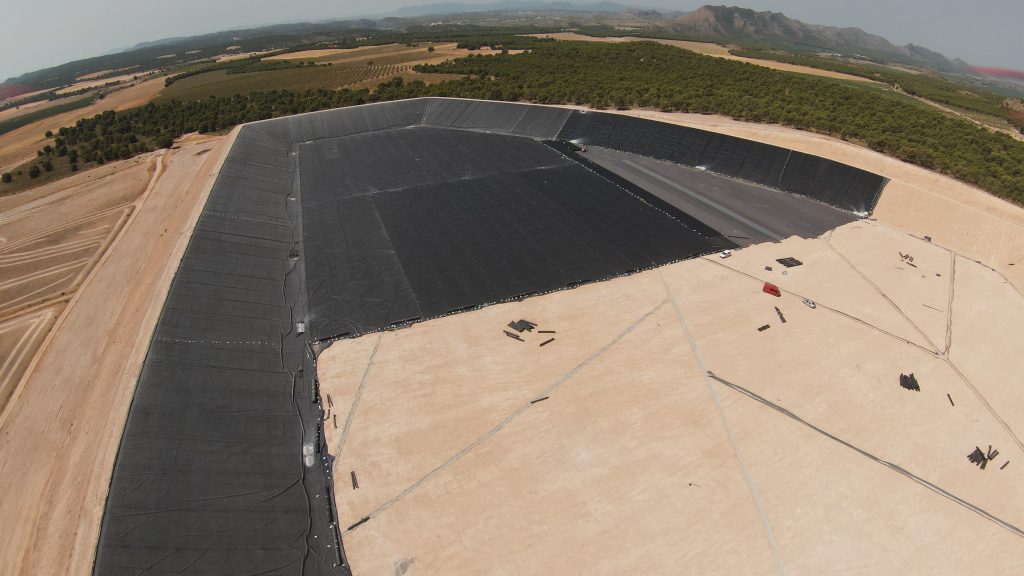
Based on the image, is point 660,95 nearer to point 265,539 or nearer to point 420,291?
point 420,291

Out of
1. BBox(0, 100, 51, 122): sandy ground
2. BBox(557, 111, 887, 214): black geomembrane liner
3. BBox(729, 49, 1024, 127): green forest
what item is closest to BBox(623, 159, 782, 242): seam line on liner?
BBox(557, 111, 887, 214): black geomembrane liner

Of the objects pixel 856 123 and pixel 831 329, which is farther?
pixel 856 123

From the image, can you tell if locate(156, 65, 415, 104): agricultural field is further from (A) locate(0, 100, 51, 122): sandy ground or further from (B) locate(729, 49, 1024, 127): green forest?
(B) locate(729, 49, 1024, 127): green forest

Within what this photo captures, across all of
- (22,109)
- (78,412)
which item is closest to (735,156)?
(78,412)

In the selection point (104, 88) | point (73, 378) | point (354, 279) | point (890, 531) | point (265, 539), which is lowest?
point (890, 531)

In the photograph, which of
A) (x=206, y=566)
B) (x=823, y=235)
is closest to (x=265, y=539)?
(x=206, y=566)

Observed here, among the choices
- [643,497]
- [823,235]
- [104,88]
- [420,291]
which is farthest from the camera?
[104,88]

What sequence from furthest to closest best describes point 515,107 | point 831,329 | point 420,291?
point 515,107 < point 420,291 < point 831,329
